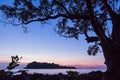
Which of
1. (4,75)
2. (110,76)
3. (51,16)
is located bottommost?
(110,76)

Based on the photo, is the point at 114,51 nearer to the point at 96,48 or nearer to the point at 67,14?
the point at 67,14

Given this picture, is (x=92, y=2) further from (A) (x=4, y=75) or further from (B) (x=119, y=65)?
(A) (x=4, y=75)

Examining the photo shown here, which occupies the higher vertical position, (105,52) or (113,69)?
(105,52)

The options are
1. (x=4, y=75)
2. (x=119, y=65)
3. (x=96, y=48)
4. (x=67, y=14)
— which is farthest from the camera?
(x=96, y=48)

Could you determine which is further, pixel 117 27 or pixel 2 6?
pixel 2 6

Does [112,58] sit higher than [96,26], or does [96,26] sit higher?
[96,26]

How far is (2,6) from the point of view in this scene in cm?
1811

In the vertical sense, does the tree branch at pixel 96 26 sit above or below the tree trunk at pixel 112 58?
above

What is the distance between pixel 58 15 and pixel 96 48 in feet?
18.6

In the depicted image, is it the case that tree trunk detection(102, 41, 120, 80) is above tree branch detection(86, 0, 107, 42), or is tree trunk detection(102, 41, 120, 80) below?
below

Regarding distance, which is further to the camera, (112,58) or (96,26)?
(96,26)

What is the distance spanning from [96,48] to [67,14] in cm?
562

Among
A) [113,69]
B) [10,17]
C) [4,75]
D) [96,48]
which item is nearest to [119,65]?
[113,69]

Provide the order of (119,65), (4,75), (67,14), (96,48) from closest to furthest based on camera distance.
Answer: (4,75), (119,65), (67,14), (96,48)
